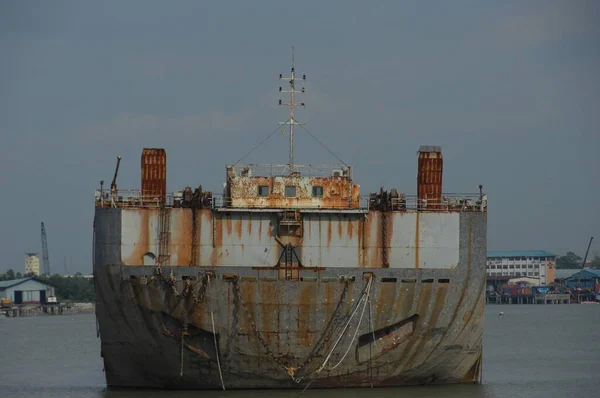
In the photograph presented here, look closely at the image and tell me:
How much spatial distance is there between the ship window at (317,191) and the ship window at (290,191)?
2.07 feet

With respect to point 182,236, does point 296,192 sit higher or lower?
higher

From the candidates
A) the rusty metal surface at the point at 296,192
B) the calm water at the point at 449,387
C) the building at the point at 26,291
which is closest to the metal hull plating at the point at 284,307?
the calm water at the point at 449,387

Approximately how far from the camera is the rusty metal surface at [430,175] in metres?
35.4

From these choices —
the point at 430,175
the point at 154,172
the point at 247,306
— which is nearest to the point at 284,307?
the point at 247,306

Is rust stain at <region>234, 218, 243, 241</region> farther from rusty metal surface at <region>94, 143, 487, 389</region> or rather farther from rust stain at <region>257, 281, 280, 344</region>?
rust stain at <region>257, 281, 280, 344</region>

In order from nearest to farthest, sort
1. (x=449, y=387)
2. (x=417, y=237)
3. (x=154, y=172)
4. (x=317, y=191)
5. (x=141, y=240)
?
(x=141, y=240), (x=417, y=237), (x=317, y=191), (x=154, y=172), (x=449, y=387)

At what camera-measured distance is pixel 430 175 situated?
35625mm

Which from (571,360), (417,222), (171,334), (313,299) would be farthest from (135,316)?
(571,360)

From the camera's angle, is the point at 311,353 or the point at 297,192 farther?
the point at 297,192

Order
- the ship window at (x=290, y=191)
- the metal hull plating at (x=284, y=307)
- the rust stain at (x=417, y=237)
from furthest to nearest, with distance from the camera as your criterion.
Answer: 1. the ship window at (x=290, y=191)
2. the rust stain at (x=417, y=237)
3. the metal hull plating at (x=284, y=307)

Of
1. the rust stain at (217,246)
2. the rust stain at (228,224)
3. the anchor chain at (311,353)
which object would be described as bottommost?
the anchor chain at (311,353)

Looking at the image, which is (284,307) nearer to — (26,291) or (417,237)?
(417,237)

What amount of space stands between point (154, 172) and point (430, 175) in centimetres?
879

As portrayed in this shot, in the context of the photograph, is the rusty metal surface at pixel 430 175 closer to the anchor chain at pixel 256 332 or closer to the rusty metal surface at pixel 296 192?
the rusty metal surface at pixel 296 192
